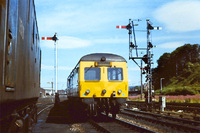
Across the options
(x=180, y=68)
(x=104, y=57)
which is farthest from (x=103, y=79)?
(x=180, y=68)

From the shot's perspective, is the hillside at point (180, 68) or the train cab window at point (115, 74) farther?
the hillside at point (180, 68)

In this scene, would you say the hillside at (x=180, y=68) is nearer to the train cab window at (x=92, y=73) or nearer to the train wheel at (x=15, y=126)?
the train cab window at (x=92, y=73)

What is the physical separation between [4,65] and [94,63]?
10592mm

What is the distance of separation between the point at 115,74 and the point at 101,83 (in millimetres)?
894

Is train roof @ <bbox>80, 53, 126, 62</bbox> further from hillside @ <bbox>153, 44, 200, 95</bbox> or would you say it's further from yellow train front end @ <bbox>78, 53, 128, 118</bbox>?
hillside @ <bbox>153, 44, 200, 95</bbox>

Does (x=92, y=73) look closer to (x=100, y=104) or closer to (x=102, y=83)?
(x=102, y=83)

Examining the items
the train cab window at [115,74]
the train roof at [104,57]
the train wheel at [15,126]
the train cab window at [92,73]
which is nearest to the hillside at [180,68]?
the train roof at [104,57]

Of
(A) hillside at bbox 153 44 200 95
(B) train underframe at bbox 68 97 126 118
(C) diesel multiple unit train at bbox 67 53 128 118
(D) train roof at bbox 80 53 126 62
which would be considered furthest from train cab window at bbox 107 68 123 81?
(A) hillside at bbox 153 44 200 95

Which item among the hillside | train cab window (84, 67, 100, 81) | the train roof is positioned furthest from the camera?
the hillside

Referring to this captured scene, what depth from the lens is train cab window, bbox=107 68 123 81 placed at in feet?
42.8

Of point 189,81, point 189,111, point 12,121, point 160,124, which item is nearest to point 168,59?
point 189,81

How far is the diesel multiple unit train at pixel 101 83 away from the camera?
12.6 meters

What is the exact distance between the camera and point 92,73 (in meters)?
13.0

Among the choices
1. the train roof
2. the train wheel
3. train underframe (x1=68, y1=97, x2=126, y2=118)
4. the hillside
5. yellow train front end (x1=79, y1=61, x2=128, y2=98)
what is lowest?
train underframe (x1=68, y1=97, x2=126, y2=118)
